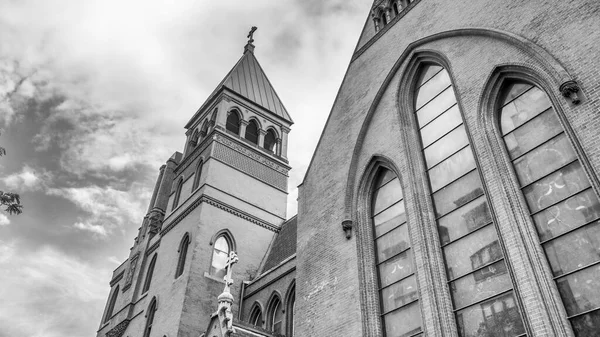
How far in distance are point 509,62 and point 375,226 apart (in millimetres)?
4508

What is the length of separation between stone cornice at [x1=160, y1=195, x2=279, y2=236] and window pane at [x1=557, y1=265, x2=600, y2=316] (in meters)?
15.8

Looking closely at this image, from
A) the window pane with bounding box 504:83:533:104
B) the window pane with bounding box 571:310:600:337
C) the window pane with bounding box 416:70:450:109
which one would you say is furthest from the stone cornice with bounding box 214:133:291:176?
the window pane with bounding box 571:310:600:337

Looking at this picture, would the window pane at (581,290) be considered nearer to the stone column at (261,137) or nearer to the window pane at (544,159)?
the window pane at (544,159)

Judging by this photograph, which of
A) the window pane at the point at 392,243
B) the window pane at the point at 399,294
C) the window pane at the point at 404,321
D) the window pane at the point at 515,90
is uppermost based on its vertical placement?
the window pane at the point at 515,90

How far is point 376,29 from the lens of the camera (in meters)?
15.3

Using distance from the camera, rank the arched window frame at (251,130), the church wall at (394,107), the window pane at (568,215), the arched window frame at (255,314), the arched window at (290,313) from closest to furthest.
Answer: the window pane at (568,215), the church wall at (394,107), the arched window at (290,313), the arched window frame at (255,314), the arched window frame at (251,130)

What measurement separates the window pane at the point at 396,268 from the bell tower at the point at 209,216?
8.06 meters

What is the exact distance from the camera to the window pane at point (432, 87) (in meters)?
11.6

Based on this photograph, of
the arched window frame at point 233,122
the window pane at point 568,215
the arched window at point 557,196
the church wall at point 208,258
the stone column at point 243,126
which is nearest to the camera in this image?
the arched window at point 557,196

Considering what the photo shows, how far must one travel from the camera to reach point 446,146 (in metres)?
10.7

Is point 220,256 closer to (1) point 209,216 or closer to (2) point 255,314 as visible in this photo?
(1) point 209,216

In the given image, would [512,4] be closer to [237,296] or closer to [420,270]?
[420,270]

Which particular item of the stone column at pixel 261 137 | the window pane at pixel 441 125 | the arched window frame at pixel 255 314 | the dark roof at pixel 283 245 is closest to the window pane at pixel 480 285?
the window pane at pixel 441 125

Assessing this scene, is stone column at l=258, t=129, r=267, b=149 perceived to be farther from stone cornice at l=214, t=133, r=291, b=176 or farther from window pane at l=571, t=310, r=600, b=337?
window pane at l=571, t=310, r=600, b=337
